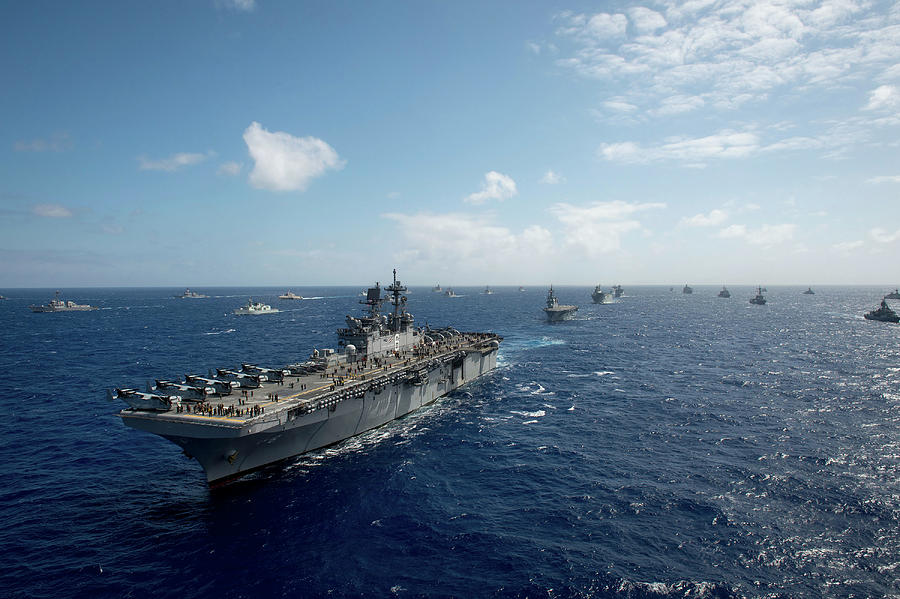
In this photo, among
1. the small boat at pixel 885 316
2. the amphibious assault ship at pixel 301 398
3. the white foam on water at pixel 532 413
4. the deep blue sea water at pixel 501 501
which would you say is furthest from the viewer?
the small boat at pixel 885 316

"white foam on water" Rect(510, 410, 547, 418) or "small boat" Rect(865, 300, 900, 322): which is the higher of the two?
"small boat" Rect(865, 300, 900, 322)

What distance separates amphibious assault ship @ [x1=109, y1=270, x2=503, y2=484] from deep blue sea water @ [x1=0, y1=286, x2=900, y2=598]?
1714 mm

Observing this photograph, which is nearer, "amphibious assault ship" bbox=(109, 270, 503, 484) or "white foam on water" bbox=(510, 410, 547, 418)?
"amphibious assault ship" bbox=(109, 270, 503, 484)

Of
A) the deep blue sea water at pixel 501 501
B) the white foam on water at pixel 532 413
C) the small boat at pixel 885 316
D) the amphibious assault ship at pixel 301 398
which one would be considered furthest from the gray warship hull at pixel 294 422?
the small boat at pixel 885 316

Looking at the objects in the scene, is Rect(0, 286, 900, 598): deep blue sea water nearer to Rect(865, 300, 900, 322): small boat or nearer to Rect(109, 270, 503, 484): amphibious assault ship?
Rect(109, 270, 503, 484): amphibious assault ship

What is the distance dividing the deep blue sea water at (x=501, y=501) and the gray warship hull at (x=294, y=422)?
137 centimetres

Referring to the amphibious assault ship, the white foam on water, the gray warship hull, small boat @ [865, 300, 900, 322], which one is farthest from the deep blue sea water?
A: small boat @ [865, 300, 900, 322]

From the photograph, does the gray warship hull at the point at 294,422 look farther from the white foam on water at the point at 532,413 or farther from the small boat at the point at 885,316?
the small boat at the point at 885,316

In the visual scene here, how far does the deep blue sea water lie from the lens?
20219mm

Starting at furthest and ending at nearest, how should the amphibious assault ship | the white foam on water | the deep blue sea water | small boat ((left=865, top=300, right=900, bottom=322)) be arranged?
1. small boat ((left=865, top=300, right=900, bottom=322))
2. the white foam on water
3. the amphibious assault ship
4. the deep blue sea water

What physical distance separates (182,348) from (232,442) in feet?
228

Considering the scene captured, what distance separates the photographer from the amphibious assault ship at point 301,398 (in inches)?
1109

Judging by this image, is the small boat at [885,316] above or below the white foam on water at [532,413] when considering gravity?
above

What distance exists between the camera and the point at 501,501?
89.9 feet
